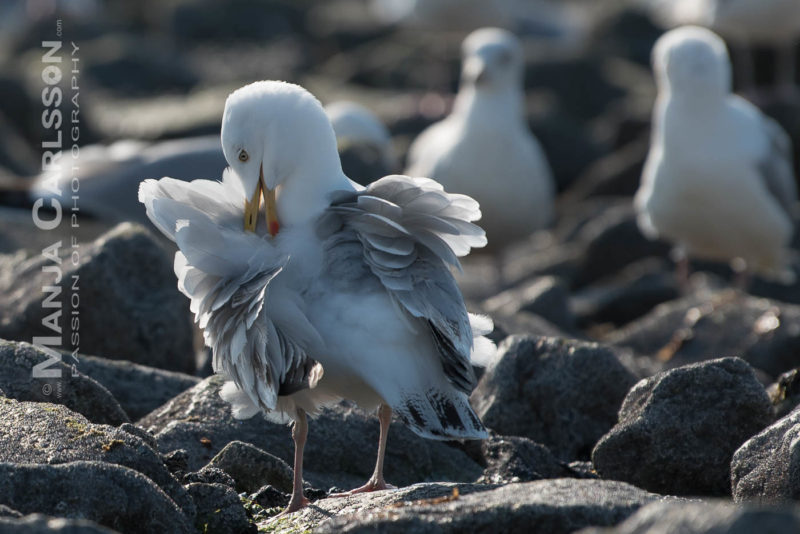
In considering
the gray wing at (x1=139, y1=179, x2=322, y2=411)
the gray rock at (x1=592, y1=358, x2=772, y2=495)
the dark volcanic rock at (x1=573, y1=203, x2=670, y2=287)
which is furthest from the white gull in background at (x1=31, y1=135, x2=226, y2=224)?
the gray rock at (x1=592, y1=358, x2=772, y2=495)

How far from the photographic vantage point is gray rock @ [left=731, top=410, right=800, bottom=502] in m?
4.01

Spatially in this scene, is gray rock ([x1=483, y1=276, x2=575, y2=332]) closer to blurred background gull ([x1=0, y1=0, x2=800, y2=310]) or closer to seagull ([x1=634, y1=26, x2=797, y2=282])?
blurred background gull ([x1=0, y1=0, x2=800, y2=310])

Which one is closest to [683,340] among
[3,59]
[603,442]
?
[603,442]

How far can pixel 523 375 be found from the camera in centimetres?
555

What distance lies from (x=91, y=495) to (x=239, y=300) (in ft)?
2.85

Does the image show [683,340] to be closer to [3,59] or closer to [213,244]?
[213,244]

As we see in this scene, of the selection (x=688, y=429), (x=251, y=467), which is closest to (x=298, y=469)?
(x=251, y=467)

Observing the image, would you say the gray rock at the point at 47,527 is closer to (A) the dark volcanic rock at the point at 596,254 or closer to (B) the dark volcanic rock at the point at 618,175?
(A) the dark volcanic rock at the point at 596,254

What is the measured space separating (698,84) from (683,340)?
122 inches

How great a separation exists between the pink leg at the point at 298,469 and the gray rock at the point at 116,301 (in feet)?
5.87

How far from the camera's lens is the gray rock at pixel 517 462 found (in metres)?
4.72

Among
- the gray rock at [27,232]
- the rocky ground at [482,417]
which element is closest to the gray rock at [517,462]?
the rocky ground at [482,417]

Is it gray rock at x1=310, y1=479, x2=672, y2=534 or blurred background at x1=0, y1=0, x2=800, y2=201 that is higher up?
blurred background at x1=0, y1=0, x2=800, y2=201

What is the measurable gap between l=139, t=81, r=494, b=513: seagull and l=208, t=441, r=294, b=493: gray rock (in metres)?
0.14
